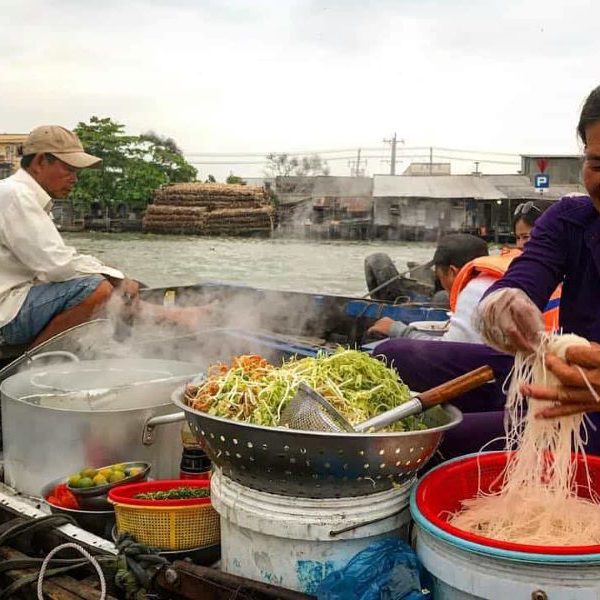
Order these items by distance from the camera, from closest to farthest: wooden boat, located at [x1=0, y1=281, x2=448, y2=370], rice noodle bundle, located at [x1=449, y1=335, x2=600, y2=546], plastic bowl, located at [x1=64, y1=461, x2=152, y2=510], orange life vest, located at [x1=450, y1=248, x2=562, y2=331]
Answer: rice noodle bundle, located at [x1=449, y1=335, x2=600, y2=546], plastic bowl, located at [x1=64, y1=461, x2=152, y2=510], orange life vest, located at [x1=450, y1=248, x2=562, y2=331], wooden boat, located at [x1=0, y1=281, x2=448, y2=370]

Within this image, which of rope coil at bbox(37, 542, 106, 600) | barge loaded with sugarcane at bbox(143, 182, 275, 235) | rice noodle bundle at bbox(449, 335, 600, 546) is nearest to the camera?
rice noodle bundle at bbox(449, 335, 600, 546)

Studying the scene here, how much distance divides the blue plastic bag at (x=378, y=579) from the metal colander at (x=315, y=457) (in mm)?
215

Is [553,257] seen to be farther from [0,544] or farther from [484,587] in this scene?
[0,544]

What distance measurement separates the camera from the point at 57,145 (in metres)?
5.44

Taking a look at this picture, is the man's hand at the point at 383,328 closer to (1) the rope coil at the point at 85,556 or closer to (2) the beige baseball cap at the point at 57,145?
(2) the beige baseball cap at the point at 57,145

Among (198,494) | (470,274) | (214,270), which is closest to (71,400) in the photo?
(198,494)

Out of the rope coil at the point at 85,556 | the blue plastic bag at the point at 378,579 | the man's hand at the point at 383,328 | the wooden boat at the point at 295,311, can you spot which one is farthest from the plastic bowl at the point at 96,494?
the wooden boat at the point at 295,311

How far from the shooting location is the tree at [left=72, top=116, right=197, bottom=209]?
51.0 meters

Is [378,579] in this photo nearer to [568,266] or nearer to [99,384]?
[568,266]

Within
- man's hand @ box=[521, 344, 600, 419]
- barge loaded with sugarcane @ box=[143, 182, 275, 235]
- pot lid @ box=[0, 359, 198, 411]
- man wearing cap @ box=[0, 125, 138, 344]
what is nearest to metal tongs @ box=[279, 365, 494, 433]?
man's hand @ box=[521, 344, 600, 419]

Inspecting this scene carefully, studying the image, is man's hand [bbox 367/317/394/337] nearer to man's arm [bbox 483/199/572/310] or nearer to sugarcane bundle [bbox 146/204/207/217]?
man's arm [bbox 483/199/572/310]

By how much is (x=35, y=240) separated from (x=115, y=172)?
49178 mm

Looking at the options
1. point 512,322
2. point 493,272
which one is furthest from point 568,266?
point 493,272

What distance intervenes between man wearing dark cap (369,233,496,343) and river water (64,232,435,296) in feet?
45.4
